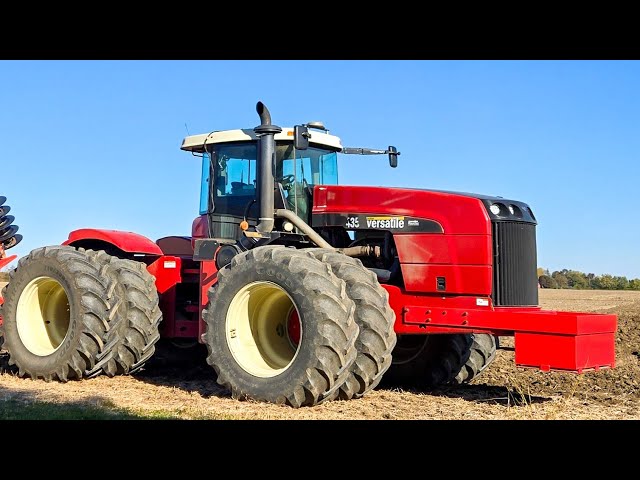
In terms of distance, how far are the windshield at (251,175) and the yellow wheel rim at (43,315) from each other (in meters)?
2.14

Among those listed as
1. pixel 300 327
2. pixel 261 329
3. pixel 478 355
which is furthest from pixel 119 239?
pixel 478 355

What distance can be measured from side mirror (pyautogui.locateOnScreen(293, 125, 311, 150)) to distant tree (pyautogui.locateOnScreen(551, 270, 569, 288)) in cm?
3947

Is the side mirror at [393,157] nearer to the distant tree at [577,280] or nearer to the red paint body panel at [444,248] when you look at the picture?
the red paint body panel at [444,248]

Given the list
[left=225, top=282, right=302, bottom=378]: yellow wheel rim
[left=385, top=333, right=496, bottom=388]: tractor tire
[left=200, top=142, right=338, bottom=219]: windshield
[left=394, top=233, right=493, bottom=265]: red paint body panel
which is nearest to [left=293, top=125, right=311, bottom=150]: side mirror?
[left=200, top=142, right=338, bottom=219]: windshield

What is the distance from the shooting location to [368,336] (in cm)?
724

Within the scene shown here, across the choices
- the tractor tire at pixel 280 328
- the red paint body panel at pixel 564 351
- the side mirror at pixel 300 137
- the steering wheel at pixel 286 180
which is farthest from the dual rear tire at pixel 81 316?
the red paint body panel at pixel 564 351

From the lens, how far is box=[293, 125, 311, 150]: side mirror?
857 centimetres

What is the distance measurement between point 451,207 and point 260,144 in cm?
232

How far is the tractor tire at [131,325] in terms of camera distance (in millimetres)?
9125

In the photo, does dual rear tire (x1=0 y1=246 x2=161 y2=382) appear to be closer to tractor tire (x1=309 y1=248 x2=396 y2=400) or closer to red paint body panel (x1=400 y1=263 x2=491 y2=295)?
tractor tire (x1=309 y1=248 x2=396 y2=400)

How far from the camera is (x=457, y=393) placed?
8852mm

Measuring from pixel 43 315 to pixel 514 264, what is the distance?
18.9 ft

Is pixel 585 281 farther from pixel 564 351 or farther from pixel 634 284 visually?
pixel 564 351
